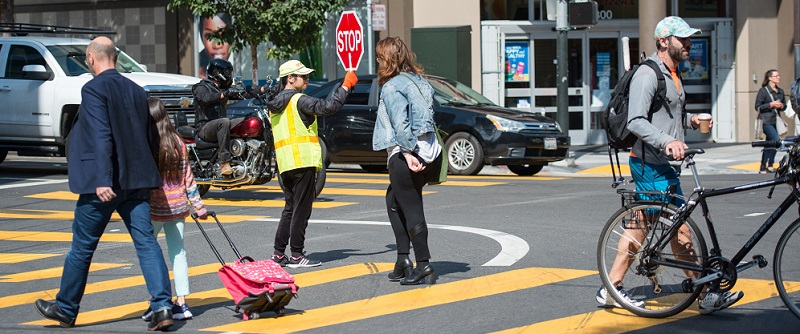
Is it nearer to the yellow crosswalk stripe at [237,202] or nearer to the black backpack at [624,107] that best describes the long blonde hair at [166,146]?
the black backpack at [624,107]

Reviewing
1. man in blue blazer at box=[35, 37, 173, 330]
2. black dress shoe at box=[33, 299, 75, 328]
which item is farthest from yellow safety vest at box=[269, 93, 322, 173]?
black dress shoe at box=[33, 299, 75, 328]

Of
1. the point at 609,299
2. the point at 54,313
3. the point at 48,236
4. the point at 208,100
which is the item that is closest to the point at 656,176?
the point at 609,299

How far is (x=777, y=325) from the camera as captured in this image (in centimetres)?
697

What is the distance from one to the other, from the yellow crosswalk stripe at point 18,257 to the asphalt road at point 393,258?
0.02 m

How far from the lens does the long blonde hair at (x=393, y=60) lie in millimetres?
8609

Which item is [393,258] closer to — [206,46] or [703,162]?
[703,162]

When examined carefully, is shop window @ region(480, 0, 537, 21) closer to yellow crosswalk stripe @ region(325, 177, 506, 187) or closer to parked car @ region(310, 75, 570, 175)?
parked car @ region(310, 75, 570, 175)

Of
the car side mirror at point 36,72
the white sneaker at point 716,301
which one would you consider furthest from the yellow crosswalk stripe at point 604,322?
the car side mirror at point 36,72

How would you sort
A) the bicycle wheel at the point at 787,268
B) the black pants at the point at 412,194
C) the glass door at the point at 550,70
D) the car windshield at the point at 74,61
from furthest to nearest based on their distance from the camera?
the glass door at the point at 550,70 → the car windshield at the point at 74,61 → the black pants at the point at 412,194 → the bicycle wheel at the point at 787,268

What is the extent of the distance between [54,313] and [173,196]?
1021 millimetres

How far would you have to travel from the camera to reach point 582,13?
19.8 m

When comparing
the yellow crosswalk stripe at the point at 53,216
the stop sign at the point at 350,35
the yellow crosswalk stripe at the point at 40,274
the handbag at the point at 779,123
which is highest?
the stop sign at the point at 350,35

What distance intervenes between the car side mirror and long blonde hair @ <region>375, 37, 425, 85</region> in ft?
34.7

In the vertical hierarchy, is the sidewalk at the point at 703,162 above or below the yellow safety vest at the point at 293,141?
below
